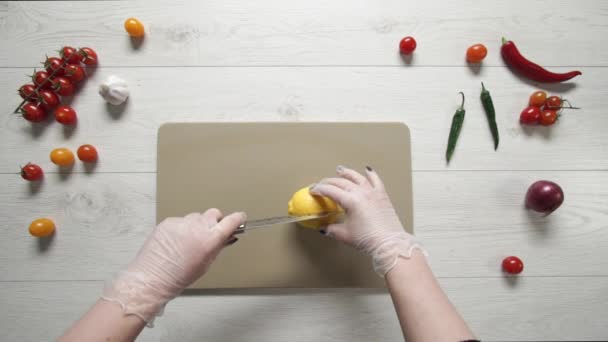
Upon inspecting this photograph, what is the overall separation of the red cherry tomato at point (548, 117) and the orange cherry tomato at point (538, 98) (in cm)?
3

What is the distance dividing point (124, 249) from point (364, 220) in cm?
71

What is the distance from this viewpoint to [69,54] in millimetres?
994

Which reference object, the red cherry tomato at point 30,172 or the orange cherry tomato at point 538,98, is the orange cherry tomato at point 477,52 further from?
the red cherry tomato at point 30,172

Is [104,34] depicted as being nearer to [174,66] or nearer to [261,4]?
[174,66]

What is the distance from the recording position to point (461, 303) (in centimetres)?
100

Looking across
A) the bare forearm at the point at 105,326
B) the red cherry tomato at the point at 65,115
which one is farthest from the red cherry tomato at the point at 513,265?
the red cherry tomato at the point at 65,115

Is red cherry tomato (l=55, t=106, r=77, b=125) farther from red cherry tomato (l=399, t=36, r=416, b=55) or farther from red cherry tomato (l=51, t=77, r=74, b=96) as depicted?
red cherry tomato (l=399, t=36, r=416, b=55)

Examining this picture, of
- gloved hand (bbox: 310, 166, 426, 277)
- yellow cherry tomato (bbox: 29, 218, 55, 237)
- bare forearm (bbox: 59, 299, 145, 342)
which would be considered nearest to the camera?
bare forearm (bbox: 59, 299, 145, 342)

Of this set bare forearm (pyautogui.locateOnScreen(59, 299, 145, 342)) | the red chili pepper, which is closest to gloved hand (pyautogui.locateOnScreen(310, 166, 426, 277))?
bare forearm (pyautogui.locateOnScreen(59, 299, 145, 342))

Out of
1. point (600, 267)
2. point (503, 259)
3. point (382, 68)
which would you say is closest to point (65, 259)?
point (382, 68)

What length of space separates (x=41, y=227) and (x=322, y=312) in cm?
85

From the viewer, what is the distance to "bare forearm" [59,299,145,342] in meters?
0.63

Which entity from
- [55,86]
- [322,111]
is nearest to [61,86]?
[55,86]

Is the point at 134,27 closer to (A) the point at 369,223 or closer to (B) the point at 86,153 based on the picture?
(B) the point at 86,153
